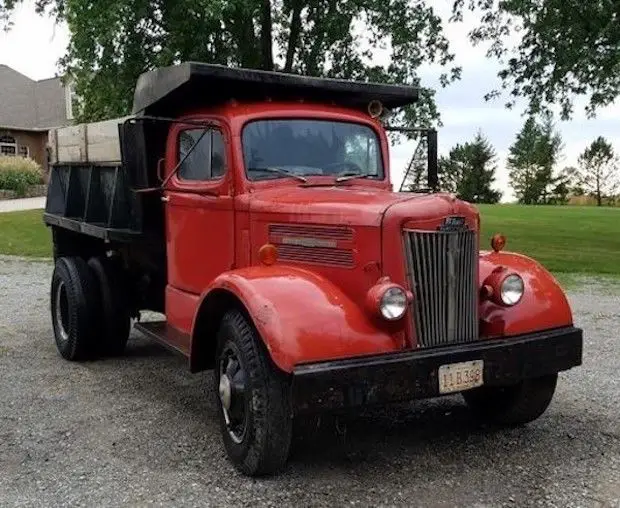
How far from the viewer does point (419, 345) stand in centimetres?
428

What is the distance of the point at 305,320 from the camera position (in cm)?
398

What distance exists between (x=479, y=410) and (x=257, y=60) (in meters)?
14.6

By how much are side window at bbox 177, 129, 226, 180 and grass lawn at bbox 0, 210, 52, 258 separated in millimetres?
11682

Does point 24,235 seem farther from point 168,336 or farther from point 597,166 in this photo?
point 597,166

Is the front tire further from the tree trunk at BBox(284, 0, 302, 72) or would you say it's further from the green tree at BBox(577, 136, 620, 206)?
the green tree at BBox(577, 136, 620, 206)

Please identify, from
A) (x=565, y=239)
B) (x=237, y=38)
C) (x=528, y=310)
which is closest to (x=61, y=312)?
(x=528, y=310)

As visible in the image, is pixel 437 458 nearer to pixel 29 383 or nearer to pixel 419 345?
pixel 419 345

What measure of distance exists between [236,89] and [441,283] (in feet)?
7.11

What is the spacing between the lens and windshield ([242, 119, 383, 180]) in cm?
522

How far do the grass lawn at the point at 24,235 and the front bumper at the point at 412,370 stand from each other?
13819 millimetres

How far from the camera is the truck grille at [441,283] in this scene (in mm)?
4258

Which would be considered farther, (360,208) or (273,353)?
(360,208)

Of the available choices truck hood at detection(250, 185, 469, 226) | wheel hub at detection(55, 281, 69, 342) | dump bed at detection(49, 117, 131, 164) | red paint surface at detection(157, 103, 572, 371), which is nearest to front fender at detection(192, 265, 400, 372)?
red paint surface at detection(157, 103, 572, 371)

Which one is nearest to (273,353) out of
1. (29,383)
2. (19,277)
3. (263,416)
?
(263,416)
